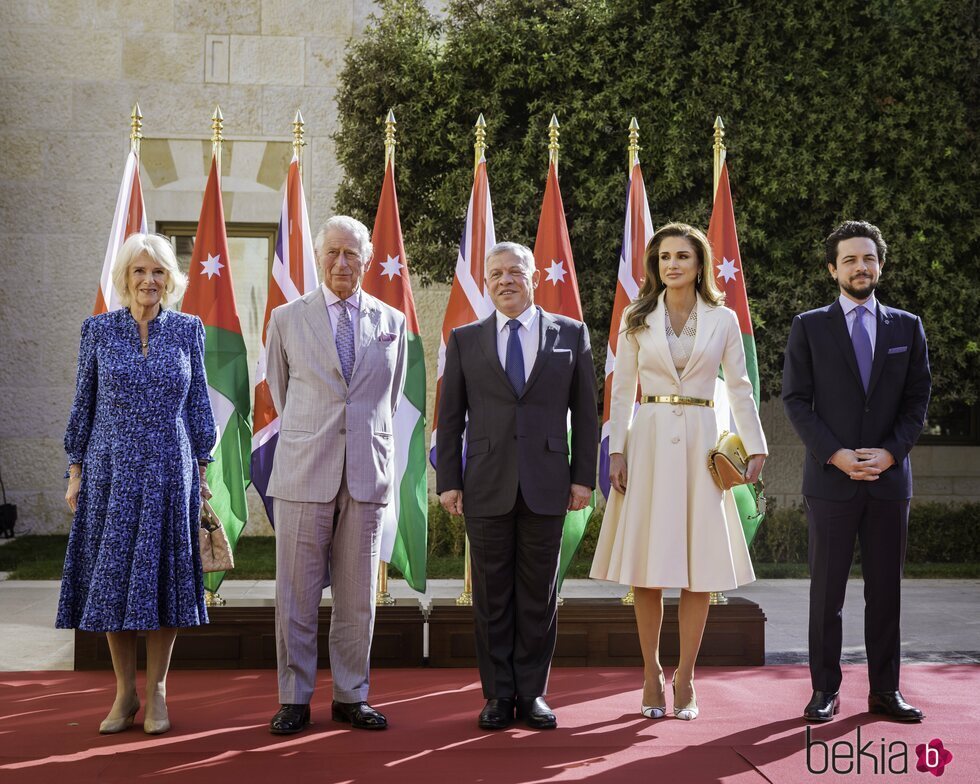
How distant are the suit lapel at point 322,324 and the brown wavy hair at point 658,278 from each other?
4.25 ft

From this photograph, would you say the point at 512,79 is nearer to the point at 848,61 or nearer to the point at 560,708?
the point at 848,61

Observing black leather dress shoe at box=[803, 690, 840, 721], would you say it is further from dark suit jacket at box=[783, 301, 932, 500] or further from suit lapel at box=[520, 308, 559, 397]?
suit lapel at box=[520, 308, 559, 397]

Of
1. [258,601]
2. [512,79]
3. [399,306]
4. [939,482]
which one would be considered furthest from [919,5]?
[258,601]

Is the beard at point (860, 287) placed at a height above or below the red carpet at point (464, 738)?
above

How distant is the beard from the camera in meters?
4.45

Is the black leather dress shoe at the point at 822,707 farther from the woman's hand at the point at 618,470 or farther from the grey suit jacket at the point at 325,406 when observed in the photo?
the grey suit jacket at the point at 325,406

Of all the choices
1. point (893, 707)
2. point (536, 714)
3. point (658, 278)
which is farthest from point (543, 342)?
point (893, 707)

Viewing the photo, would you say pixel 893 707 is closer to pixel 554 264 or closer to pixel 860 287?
pixel 860 287

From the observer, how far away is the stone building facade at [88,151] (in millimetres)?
11484

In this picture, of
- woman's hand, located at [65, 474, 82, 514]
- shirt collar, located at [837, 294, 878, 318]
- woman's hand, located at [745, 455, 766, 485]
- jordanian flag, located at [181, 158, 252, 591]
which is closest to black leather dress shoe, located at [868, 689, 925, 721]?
woman's hand, located at [745, 455, 766, 485]

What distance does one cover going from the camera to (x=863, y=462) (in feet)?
14.1

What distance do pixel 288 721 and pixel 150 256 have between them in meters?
1.97

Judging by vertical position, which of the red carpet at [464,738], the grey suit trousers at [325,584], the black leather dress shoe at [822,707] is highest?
→ the grey suit trousers at [325,584]

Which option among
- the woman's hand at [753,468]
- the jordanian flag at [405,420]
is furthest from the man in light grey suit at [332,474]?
the woman's hand at [753,468]
